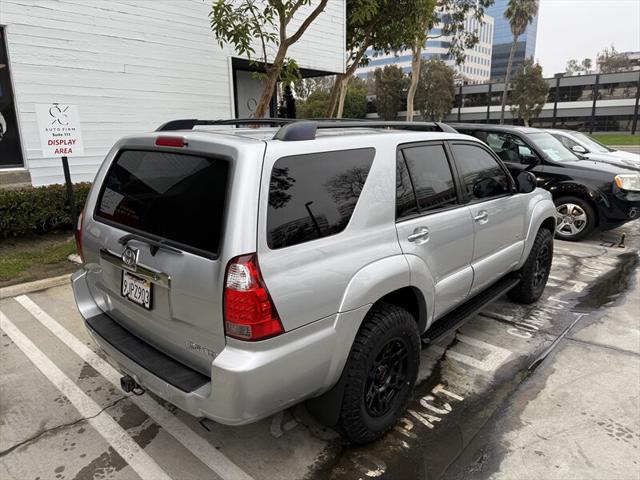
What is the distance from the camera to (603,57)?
77000mm

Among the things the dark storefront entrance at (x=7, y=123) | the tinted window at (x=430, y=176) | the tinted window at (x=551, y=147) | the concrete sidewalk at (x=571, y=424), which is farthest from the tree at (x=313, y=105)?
the concrete sidewalk at (x=571, y=424)

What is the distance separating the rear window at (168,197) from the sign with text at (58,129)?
295cm

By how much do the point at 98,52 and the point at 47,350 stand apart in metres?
5.18

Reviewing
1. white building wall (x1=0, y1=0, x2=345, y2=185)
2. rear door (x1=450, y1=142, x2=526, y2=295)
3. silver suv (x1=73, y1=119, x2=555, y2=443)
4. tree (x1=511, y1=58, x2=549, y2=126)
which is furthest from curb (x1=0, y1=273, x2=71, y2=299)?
tree (x1=511, y1=58, x2=549, y2=126)

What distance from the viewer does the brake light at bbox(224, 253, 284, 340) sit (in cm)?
197

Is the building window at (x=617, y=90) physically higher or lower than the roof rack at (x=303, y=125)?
higher

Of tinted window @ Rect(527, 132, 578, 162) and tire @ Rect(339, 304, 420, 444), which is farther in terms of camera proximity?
tinted window @ Rect(527, 132, 578, 162)

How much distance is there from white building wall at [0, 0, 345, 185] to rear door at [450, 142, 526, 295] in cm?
601

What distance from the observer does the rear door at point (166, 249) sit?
2.08m

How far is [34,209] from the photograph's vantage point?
6.23 meters

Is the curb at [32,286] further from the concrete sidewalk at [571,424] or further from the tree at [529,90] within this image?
the tree at [529,90]

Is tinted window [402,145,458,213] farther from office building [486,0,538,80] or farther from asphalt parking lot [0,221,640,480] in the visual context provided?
office building [486,0,538,80]

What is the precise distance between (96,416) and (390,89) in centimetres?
5558

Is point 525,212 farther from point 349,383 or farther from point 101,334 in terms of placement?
point 101,334
